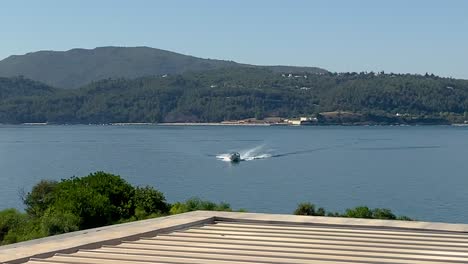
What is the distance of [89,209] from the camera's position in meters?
21.0

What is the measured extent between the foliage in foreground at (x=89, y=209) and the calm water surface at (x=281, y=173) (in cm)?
2330

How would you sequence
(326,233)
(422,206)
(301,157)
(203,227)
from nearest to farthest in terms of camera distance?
(326,233) < (203,227) < (422,206) < (301,157)

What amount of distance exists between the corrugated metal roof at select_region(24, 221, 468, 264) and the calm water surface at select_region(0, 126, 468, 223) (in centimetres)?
A: 3169

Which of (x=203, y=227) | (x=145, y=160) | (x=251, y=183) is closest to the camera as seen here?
(x=203, y=227)

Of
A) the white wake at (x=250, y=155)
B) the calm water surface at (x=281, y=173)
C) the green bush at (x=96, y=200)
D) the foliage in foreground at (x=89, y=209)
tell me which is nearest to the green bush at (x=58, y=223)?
the foliage in foreground at (x=89, y=209)

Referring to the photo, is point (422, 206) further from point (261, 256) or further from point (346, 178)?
point (261, 256)

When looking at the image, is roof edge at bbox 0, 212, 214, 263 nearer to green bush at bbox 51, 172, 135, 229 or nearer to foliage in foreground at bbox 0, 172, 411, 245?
foliage in foreground at bbox 0, 172, 411, 245

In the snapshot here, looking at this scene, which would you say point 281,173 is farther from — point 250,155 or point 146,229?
point 146,229

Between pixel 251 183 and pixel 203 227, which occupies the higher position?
pixel 203 227

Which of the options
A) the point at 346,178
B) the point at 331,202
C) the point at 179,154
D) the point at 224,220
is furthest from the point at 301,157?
the point at 224,220

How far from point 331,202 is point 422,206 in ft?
18.2

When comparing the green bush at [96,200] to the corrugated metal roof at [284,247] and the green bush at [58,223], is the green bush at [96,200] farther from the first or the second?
the corrugated metal roof at [284,247]

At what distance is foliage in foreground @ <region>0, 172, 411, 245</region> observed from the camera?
20109 mm

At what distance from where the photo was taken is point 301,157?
98188 mm
